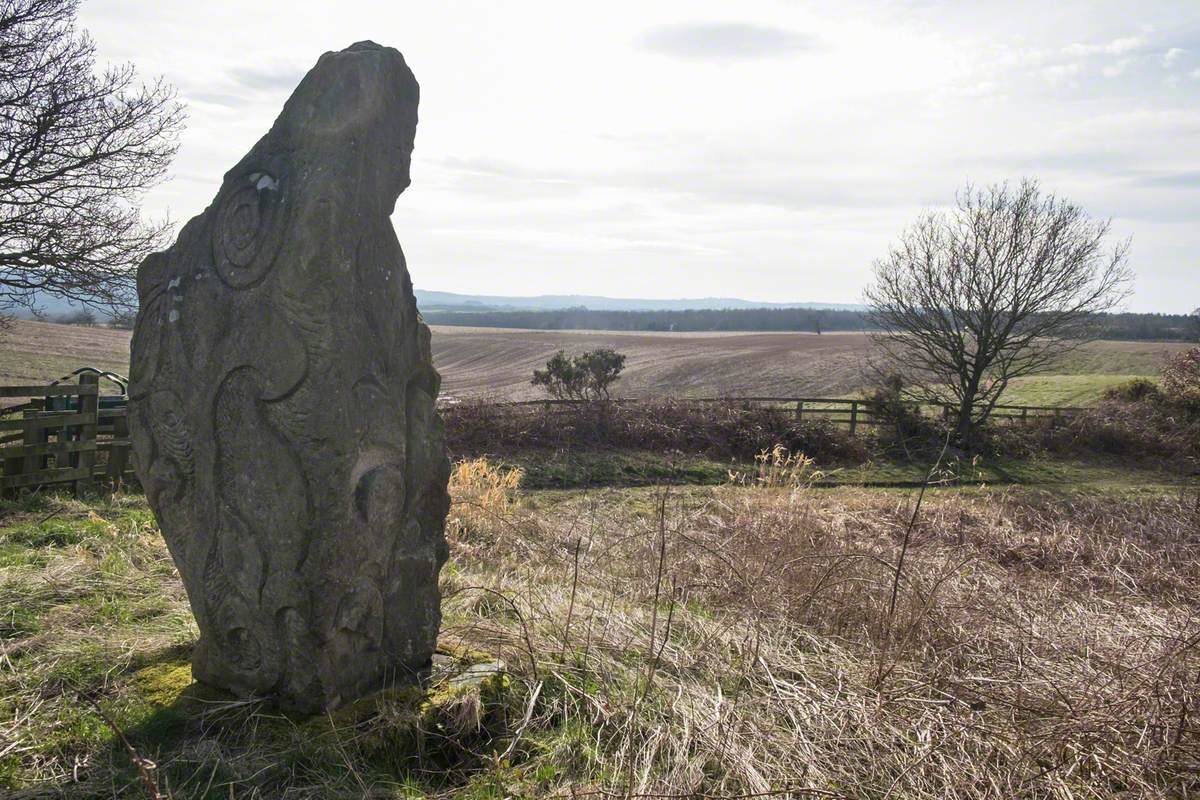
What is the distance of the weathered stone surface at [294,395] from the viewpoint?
3461 millimetres

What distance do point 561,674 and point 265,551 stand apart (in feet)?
4.84

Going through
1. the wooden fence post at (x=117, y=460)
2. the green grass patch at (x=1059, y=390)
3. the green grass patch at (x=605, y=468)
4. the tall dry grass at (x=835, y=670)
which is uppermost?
the green grass patch at (x=1059, y=390)

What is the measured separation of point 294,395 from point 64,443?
791cm

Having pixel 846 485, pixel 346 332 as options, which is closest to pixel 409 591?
pixel 346 332

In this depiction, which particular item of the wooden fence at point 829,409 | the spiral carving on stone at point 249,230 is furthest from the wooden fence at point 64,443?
the wooden fence at point 829,409

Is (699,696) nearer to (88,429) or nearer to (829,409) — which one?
(88,429)

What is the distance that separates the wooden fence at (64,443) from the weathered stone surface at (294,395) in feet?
20.8

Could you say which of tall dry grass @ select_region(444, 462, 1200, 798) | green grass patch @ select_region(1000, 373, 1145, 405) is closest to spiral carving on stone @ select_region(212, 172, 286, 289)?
tall dry grass @ select_region(444, 462, 1200, 798)

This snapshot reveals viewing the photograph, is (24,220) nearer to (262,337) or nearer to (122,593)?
(122,593)

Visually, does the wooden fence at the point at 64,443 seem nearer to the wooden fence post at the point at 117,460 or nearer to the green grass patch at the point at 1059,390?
the wooden fence post at the point at 117,460

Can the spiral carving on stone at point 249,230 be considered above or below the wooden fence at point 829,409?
above

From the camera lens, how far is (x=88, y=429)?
32.8 ft

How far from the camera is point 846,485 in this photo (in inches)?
615

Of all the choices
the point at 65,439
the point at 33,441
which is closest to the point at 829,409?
the point at 65,439
